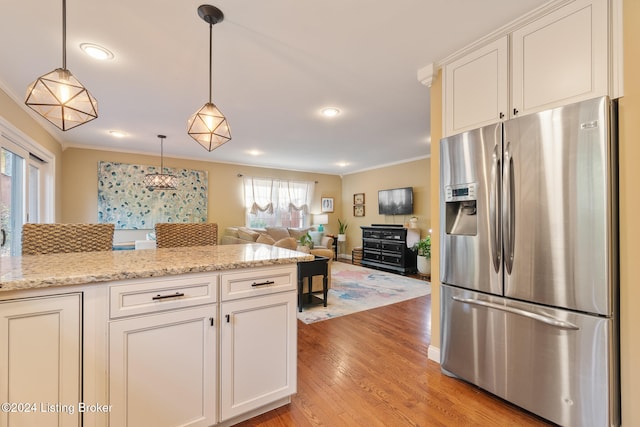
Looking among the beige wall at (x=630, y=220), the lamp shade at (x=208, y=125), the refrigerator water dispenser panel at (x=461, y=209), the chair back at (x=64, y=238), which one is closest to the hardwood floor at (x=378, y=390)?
the beige wall at (x=630, y=220)

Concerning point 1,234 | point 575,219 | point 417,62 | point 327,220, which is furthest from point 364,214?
point 1,234

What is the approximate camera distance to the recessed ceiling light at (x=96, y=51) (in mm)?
2055

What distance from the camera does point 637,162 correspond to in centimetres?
139

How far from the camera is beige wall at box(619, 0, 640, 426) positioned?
1.39 meters

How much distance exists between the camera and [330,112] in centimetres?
341

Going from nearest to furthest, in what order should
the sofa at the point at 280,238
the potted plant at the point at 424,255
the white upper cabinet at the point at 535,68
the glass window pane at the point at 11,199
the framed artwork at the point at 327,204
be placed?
the white upper cabinet at the point at 535,68
the glass window pane at the point at 11,199
the sofa at the point at 280,238
the potted plant at the point at 424,255
the framed artwork at the point at 327,204

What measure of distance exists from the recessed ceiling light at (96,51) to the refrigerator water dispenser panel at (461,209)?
2.82m

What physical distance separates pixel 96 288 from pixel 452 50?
2697 mm

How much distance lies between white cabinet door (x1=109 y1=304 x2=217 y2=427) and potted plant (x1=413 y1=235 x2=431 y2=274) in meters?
4.64

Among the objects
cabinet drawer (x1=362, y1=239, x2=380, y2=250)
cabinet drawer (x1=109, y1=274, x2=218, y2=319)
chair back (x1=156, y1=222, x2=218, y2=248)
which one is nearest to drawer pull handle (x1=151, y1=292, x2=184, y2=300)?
cabinet drawer (x1=109, y1=274, x2=218, y2=319)

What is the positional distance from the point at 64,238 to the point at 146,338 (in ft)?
4.08

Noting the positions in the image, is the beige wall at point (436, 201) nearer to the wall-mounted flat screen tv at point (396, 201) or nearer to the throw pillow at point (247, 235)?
the throw pillow at point (247, 235)

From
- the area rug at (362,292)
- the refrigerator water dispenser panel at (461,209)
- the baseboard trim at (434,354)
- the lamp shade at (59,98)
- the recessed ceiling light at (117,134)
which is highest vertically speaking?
the recessed ceiling light at (117,134)

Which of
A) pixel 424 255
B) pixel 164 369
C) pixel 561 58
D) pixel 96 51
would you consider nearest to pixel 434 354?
pixel 164 369
